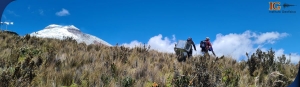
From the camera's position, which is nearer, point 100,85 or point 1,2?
point 1,2

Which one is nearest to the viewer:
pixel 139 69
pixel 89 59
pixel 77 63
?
pixel 139 69

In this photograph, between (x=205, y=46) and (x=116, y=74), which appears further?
(x=205, y=46)

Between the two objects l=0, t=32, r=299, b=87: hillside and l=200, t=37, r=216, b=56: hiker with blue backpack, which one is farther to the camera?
l=200, t=37, r=216, b=56: hiker with blue backpack

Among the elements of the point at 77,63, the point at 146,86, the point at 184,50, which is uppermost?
the point at 184,50

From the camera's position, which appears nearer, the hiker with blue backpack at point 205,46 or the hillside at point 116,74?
the hillside at point 116,74

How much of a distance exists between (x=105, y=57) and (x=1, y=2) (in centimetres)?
564

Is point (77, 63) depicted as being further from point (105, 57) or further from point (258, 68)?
point (258, 68)

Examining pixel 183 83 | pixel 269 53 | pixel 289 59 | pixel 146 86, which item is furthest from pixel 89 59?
pixel 289 59

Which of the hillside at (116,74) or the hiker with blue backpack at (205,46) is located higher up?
the hiker with blue backpack at (205,46)

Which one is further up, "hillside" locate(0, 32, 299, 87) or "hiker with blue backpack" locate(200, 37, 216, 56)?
"hiker with blue backpack" locate(200, 37, 216, 56)

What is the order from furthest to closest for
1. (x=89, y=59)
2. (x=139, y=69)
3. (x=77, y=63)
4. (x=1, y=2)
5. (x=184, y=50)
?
1. (x=184, y=50)
2. (x=89, y=59)
3. (x=77, y=63)
4. (x=139, y=69)
5. (x=1, y=2)

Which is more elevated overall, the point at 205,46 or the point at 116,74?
the point at 205,46

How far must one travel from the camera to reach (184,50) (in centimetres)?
1104

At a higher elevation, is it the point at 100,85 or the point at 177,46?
the point at 177,46
